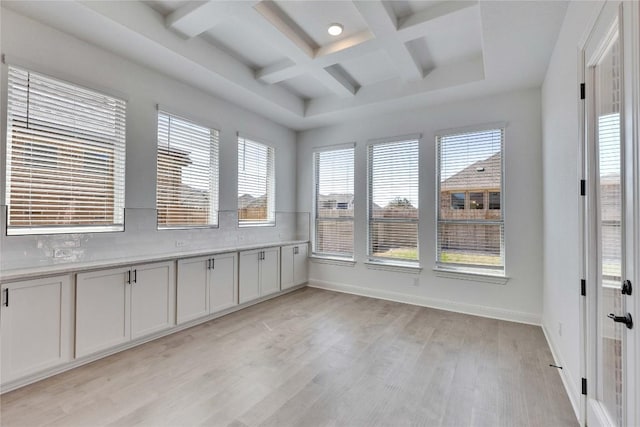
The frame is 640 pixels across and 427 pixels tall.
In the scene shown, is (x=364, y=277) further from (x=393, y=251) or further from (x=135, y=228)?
(x=135, y=228)

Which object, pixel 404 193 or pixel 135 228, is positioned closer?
pixel 135 228

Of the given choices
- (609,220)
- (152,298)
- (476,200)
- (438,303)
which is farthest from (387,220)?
(152,298)

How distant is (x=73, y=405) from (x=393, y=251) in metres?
4.14

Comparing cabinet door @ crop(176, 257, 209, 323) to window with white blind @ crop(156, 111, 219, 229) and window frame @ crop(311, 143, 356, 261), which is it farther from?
window frame @ crop(311, 143, 356, 261)

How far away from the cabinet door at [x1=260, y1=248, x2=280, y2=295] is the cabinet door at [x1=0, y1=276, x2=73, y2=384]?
2.41 metres

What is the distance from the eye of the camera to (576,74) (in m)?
2.07

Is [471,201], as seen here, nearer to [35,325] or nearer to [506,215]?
[506,215]

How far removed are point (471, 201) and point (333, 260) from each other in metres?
2.48

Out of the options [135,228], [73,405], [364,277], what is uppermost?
[135,228]

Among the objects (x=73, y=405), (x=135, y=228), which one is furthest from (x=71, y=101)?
(x=73, y=405)

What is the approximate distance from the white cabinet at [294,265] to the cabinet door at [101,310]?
248 centimetres

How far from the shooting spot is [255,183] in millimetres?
5082

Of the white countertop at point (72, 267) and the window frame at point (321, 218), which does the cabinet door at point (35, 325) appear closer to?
the white countertop at point (72, 267)

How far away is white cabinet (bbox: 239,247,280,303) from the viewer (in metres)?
4.27
